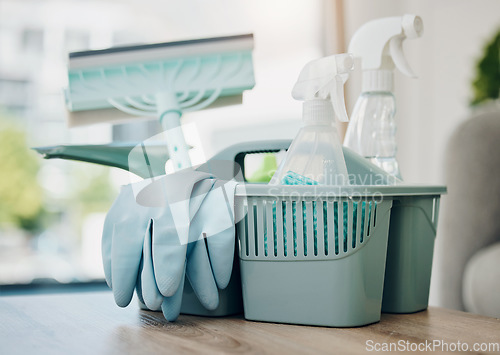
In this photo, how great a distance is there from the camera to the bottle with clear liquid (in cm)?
68

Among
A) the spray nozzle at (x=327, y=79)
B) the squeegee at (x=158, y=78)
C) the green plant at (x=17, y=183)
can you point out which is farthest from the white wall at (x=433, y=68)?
the green plant at (x=17, y=183)

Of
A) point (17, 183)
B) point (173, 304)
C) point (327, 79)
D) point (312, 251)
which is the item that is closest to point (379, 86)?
point (327, 79)

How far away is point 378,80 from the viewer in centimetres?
67

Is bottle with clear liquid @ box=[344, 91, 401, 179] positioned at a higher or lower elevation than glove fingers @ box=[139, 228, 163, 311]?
higher

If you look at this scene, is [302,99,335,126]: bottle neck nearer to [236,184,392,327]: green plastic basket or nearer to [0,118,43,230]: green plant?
[236,184,392,327]: green plastic basket

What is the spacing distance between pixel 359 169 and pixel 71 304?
407mm

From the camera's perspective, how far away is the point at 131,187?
1.88 feet

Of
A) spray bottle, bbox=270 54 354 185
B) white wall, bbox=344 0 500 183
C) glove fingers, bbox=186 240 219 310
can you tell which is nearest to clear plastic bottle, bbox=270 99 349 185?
spray bottle, bbox=270 54 354 185

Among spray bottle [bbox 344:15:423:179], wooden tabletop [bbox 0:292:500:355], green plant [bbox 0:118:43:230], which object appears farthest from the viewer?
green plant [bbox 0:118:43:230]

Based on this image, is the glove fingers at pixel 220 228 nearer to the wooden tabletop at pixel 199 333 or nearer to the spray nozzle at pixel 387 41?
the wooden tabletop at pixel 199 333

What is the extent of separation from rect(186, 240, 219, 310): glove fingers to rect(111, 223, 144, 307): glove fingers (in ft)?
0.18

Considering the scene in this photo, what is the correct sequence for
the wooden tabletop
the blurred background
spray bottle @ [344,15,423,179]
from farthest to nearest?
1. the blurred background
2. spray bottle @ [344,15,423,179]
3. the wooden tabletop

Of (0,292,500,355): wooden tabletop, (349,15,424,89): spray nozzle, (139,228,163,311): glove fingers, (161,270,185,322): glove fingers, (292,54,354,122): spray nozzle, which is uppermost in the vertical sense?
(349,15,424,89): spray nozzle

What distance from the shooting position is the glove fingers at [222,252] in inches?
20.8
